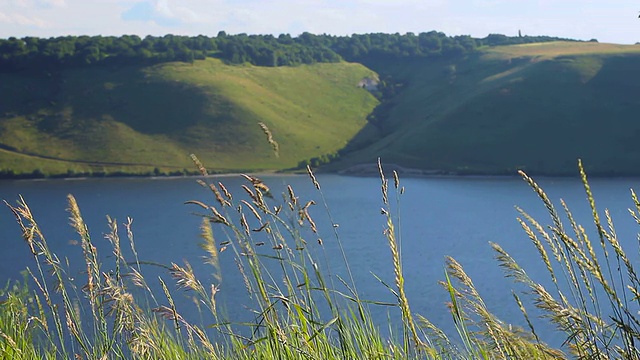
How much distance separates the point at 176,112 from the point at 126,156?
11119 millimetres

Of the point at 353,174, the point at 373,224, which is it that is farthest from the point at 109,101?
the point at 373,224

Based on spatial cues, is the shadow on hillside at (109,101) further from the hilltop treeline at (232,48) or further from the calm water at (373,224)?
the calm water at (373,224)

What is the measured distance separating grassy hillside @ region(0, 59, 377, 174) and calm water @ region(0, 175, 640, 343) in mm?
6153

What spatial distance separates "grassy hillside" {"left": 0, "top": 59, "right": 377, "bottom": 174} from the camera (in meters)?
87.4

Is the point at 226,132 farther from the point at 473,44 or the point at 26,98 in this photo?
the point at 473,44

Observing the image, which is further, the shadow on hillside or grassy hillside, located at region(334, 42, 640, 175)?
the shadow on hillside

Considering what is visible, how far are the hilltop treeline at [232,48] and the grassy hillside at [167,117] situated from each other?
2.90 m

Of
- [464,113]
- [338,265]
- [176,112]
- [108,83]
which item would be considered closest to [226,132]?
[176,112]

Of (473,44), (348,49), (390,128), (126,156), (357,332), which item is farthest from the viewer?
(348,49)

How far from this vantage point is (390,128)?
104 metres

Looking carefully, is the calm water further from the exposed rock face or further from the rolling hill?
the exposed rock face

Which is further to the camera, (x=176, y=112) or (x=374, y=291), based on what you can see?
(x=176, y=112)

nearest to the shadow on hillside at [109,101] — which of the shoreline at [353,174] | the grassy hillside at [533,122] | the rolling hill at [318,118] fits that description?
the rolling hill at [318,118]

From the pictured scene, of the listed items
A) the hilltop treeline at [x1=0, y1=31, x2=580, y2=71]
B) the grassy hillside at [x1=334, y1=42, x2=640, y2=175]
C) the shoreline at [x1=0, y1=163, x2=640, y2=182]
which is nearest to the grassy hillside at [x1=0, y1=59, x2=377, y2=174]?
the shoreline at [x1=0, y1=163, x2=640, y2=182]
